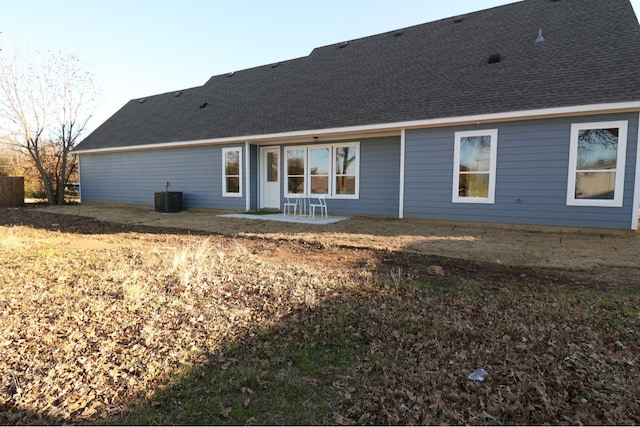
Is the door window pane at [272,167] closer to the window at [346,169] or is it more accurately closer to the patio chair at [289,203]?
the patio chair at [289,203]

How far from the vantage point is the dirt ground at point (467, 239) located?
531 centimetres

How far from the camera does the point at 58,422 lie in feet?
5.93

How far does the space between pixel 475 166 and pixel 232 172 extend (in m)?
7.84

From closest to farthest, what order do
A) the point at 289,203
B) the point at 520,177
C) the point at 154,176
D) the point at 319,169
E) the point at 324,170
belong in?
the point at 520,177 < the point at 324,170 < the point at 319,169 < the point at 289,203 < the point at 154,176

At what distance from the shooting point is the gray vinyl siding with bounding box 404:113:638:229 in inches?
289

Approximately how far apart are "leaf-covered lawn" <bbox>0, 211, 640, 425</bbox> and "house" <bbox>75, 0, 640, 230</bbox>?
4.25 meters

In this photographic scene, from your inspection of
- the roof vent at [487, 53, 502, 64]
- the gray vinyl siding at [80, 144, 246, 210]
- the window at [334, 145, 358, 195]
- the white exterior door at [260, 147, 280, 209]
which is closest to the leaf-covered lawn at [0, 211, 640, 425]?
the window at [334, 145, 358, 195]

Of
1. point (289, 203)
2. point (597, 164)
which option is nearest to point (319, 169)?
point (289, 203)

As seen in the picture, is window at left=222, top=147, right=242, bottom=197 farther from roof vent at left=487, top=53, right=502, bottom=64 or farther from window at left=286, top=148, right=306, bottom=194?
roof vent at left=487, top=53, right=502, bottom=64

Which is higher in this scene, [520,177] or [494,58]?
[494,58]

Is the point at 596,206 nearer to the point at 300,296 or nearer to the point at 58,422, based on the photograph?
the point at 300,296

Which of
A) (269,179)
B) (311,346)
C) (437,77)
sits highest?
(437,77)

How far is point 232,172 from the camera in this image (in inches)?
492

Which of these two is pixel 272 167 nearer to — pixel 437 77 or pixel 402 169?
pixel 402 169
